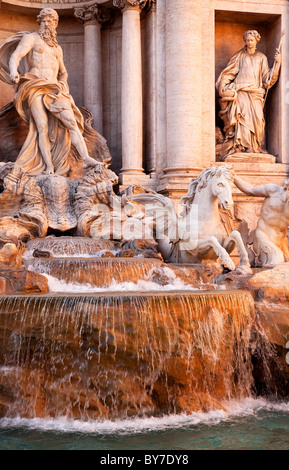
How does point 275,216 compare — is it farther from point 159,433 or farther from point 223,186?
point 159,433

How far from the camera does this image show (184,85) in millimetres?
13047

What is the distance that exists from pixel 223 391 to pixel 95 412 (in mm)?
1432

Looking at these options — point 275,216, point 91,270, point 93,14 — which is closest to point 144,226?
point 275,216

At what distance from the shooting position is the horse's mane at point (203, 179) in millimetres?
10086

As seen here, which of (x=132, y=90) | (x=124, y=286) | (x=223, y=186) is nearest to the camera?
(x=124, y=286)

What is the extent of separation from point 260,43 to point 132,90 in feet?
10.1

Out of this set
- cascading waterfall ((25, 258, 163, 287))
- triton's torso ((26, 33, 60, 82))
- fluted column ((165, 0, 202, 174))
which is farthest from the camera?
fluted column ((165, 0, 202, 174))

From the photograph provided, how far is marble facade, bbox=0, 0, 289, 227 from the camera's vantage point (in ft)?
42.8

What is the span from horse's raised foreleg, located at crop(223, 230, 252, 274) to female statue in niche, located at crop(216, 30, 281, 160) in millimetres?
4050

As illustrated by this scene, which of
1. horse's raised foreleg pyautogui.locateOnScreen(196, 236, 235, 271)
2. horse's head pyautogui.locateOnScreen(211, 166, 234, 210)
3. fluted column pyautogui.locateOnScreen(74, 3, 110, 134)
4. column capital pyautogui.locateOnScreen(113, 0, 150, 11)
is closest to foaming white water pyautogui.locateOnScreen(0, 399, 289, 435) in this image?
horse's raised foreleg pyautogui.locateOnScreen(196, 236, 235, 271)

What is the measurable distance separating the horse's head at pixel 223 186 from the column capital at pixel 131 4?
464 cm

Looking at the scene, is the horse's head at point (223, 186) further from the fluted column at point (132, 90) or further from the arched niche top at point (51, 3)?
the arched niche top at point (51, 3)

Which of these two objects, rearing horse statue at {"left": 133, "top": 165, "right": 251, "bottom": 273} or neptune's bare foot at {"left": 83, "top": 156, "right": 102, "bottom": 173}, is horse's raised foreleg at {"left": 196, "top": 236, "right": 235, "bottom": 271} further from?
neptune's bare foot at {"left": 83, "top": 156, "right": 102, "bottom": 173}
